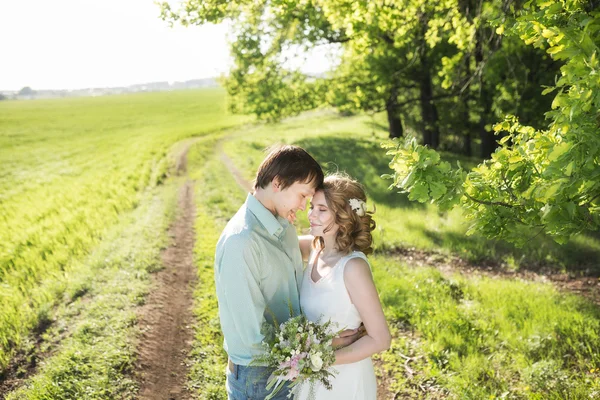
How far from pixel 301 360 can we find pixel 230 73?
21.9 metres

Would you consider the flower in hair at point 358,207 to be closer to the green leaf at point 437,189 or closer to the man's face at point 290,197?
the man's face at point 290,197

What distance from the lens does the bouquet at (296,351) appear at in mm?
3037

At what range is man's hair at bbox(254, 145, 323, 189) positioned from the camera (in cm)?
324

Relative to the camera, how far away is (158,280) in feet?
29.1

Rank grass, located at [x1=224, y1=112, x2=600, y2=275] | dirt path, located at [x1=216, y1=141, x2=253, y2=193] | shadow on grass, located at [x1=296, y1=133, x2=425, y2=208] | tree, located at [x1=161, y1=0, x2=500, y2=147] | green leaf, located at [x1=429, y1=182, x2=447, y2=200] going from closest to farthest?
green leaf, located at [x1=429, y1=182, x2=447, y2=200]
grass, located at [x1=224, y1=112, x2=600, y2=275]
shadow on grass, located at [x1=296, y1=133, x2=425, y2=208]
dirt path, located at [x1=216, y1=141, x2=253, y2=193]
tree, located at [x1=161, y1=0, x2=500, y2=147]

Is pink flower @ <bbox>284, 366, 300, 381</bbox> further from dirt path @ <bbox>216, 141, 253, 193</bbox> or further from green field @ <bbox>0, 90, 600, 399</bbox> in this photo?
dirt path @ <bbox>216, 141, 253, 193</bbox>

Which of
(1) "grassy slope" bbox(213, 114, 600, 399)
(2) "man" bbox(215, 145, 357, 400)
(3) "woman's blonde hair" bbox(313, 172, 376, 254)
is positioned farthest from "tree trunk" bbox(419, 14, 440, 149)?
(2) "man" bbox(215, 145, 357, 400)

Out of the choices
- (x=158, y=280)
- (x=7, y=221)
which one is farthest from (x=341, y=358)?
(x=7, y=221)

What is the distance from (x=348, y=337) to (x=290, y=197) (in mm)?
1160

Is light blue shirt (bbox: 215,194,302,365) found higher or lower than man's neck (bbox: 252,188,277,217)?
lower

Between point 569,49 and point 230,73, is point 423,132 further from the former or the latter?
point 569,49

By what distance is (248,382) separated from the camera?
3252 millimetres

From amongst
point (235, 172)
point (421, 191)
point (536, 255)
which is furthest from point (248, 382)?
point (235, 172)

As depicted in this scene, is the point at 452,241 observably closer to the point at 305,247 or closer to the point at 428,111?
the point at 305,247
